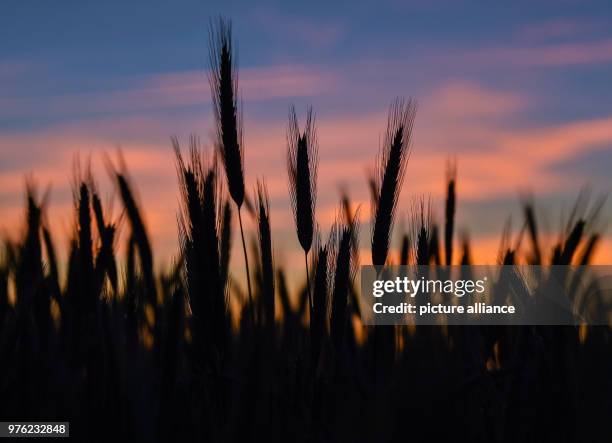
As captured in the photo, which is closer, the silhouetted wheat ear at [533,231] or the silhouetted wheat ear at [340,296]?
the silhouetted wheat ear at [340,296]

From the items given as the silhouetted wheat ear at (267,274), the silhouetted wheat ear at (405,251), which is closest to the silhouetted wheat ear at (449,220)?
the silhouetted wheat ear at (405,251)

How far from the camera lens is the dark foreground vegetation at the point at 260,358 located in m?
2.01

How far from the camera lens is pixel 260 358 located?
1938mm

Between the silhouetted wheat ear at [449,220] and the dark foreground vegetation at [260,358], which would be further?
the silhouetted wheat ear at [449,220]

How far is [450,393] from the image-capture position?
7.46ft

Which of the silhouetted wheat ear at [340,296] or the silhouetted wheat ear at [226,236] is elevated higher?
the silhouetted wheat ear at [226,236]

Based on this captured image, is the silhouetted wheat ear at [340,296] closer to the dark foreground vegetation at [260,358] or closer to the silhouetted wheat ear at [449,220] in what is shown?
the dark foreground vegetation at [260,358]

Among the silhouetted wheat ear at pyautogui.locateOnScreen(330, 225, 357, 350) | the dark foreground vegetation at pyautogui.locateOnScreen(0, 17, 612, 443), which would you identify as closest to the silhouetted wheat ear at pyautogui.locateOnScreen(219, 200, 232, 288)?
the dark foreground vegetation at pyautogui.locateOnScreen(0, 17, 612, 443)

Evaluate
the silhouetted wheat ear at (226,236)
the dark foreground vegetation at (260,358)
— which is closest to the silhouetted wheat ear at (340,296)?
the dark foreground vegetation at (260,358)

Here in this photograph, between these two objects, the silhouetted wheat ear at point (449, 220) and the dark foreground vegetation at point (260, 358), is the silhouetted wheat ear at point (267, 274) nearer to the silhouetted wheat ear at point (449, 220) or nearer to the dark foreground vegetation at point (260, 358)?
the dark foreground vegetation at point (260, 358)

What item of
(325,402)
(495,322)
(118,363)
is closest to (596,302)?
(495,322)

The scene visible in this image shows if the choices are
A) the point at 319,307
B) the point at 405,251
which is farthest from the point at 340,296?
the point at 405,251

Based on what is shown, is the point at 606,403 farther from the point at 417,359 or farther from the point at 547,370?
the point at 417,359

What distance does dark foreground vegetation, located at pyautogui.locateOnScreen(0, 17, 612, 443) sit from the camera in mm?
2012
